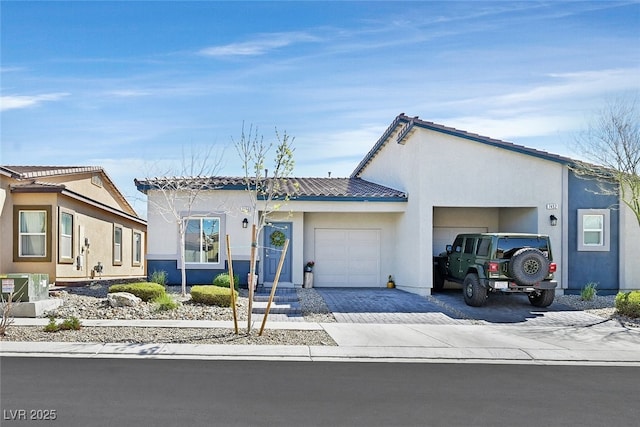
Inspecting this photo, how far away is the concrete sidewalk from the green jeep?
7.53 ft

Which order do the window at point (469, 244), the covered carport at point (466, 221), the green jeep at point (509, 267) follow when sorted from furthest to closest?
1. the covered carport at point (466, 221)
2. the window at point (469, 244)
3. the green jeep at point (509, 267)

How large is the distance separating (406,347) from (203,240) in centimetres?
1100

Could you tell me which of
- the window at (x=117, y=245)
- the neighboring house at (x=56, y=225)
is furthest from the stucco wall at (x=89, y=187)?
the window at (x=117, y=245)

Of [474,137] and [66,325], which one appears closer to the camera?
[66,325]

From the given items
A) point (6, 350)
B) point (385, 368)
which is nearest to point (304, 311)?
point (385, 368)

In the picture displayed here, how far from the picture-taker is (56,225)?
813 inches

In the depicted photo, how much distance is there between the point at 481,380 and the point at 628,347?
16.1ft

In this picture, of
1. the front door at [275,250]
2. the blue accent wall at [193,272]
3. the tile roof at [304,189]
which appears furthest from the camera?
the front door at [275,250]

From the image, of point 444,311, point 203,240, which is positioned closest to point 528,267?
point 444,311

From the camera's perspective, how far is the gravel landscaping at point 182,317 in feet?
39.7

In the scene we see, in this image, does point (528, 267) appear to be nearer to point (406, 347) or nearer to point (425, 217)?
point (425, 217)

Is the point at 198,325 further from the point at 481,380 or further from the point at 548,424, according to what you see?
the point at 548,424

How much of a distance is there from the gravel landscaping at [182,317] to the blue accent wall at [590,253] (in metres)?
0.76

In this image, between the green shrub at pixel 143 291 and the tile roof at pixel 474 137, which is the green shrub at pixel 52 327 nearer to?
the green shrub at pixel 143 291
